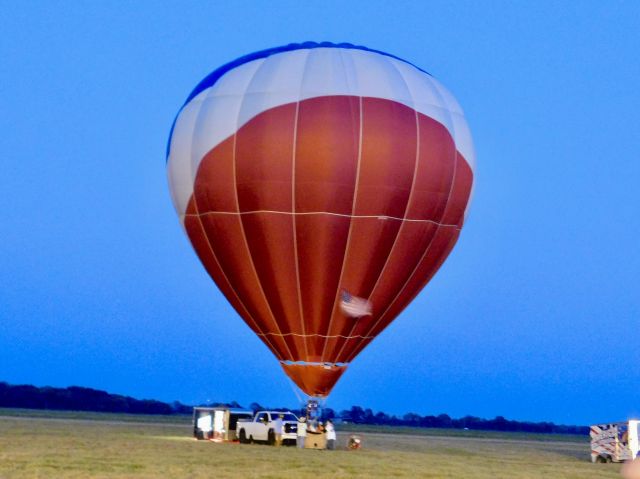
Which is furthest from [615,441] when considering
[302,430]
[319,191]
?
[319,191]

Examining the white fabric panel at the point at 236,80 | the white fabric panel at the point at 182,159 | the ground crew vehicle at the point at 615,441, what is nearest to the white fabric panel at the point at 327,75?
the white fabric panel at the point at 236,80

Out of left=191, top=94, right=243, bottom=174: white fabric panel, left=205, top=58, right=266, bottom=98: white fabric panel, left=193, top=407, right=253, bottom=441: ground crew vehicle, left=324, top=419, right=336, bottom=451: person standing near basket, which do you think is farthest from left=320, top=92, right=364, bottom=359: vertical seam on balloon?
left=193, top=407, right=253, bottom=441: ground crew vehicle

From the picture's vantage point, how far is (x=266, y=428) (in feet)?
111

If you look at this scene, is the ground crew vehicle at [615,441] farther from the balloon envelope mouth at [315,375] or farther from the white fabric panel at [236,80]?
the white fabric panel at [236,80]

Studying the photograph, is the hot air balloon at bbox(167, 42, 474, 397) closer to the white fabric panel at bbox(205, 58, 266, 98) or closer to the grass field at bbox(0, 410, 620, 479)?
the white fabric panel at bbox(205, 58, 266, 98)

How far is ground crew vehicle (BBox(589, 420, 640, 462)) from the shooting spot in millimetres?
31922

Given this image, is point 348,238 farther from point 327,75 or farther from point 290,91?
point 327,75

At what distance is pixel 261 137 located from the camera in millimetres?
27359

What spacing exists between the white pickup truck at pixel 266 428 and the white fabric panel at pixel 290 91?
8.35m

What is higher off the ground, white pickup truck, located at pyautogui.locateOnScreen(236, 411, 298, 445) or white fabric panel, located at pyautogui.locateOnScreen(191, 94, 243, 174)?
white fabric panel, located at pyautogui.locateOnScreen(191, 94, 243, 174)

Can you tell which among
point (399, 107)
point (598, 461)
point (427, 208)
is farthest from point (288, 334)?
point (598, 461)

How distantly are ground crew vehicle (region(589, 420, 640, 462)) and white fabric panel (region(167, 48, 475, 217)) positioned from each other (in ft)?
34.1

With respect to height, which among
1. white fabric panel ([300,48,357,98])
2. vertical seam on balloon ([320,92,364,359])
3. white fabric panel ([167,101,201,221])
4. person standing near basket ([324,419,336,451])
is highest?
white fabric panel ([300,48,357,98])

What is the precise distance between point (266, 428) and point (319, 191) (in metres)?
10.6
